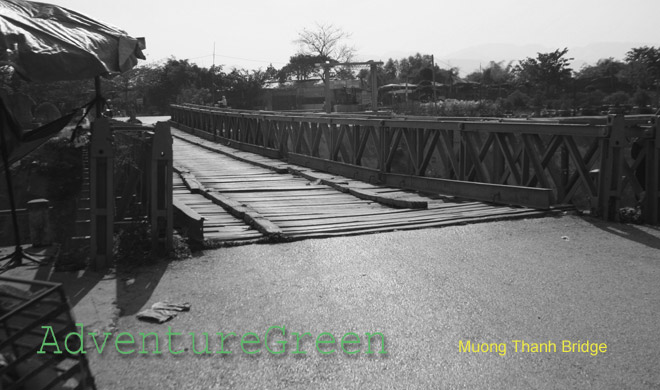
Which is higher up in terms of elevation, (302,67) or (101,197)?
(302,67)

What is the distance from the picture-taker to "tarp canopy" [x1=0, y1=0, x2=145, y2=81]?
638 centimetres

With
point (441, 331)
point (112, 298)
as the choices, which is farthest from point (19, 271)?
point (441, 331)

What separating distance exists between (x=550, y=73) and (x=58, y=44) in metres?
54.1

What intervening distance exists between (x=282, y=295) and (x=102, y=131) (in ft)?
8.35

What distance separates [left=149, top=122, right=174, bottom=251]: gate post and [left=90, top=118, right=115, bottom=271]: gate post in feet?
1.50

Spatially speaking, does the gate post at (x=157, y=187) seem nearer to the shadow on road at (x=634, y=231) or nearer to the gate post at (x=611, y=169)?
the shadow on road at (x=634, y=231)

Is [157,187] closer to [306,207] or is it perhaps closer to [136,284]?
[136,284]

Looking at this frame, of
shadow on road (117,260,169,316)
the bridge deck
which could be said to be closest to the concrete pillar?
shadow on road (117,260,169,316)

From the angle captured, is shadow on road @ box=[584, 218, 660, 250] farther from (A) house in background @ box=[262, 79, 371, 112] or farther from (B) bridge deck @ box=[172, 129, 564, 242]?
(A) house in background @ box=[262, 79, 371, 112]

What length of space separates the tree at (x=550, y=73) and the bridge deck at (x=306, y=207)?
44.8 meters

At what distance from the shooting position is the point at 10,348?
10.7 ft

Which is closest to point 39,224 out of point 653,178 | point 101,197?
point 101,197

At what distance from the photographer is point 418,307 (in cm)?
547

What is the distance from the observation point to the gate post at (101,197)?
6.65 meters
